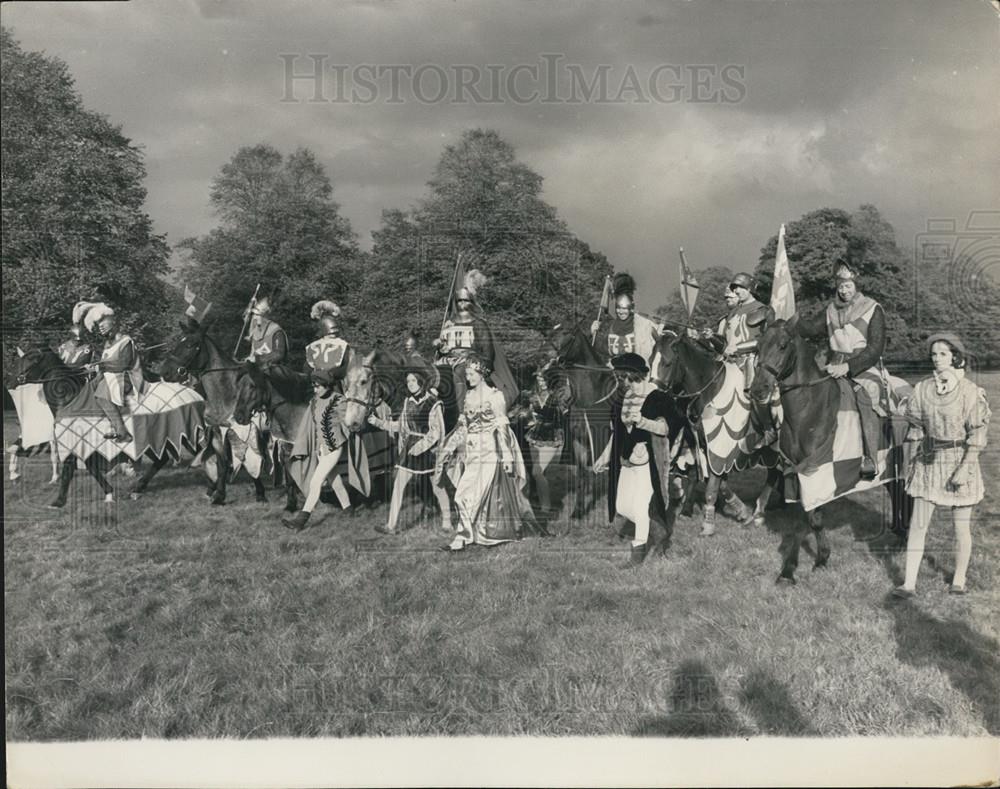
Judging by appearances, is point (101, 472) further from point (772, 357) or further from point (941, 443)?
point (941, 443)

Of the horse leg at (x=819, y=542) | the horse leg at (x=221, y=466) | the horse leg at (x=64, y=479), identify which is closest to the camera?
the horse leg at (x=819, y=542)

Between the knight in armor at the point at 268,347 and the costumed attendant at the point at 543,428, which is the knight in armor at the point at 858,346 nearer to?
the costumed attendant at the point at 543,428

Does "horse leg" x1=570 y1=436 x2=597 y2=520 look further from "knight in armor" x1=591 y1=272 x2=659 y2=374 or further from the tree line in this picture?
the tree line

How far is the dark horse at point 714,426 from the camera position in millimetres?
5719

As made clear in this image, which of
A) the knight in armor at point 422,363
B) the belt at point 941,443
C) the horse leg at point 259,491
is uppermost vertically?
the knight in armor at point 422,363

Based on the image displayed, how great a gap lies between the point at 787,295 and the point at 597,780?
3.70 m

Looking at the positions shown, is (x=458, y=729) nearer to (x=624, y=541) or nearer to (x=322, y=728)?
Answer: (x=322, y=728)

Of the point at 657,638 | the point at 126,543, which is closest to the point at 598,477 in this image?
the point at 657,638

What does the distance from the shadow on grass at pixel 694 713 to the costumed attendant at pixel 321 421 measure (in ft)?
10.9

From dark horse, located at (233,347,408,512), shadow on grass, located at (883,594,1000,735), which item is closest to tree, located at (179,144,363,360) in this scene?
dark horse, located at (233,347,408,512)

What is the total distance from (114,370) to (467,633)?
11.9 ft

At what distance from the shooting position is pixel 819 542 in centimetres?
512

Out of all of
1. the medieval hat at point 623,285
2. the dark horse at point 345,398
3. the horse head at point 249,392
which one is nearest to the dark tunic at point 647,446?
the medieval hat at point 623,285

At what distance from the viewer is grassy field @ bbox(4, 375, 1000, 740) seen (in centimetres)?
423
